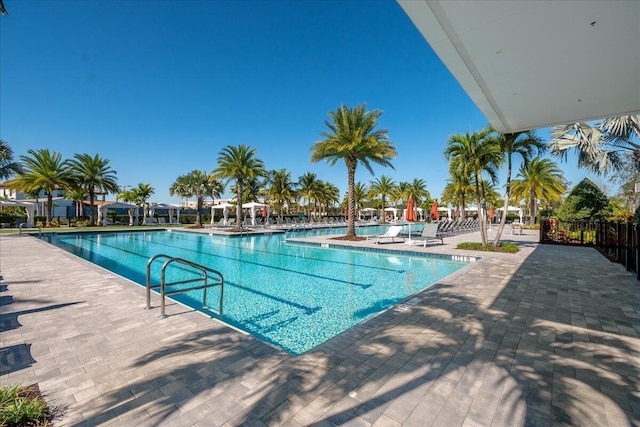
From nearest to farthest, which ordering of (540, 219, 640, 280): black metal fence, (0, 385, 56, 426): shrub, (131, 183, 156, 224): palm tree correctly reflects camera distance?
(0, 385, 56, 426): shrub
(540, 219, 640, 280): black metal fence
(131, 183, 156, 224): palm tree

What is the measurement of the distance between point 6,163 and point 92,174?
752 cm

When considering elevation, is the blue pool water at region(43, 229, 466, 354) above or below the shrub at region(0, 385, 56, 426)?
below

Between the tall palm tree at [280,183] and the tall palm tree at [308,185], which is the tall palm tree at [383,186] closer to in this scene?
the tall palm tree at [308,185]

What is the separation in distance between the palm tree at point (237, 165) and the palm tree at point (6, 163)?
46.5 feet

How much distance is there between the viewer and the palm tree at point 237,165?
22.6m

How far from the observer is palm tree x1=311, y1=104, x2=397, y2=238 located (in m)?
16.1

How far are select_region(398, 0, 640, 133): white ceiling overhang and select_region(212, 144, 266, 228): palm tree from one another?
19.5 meters

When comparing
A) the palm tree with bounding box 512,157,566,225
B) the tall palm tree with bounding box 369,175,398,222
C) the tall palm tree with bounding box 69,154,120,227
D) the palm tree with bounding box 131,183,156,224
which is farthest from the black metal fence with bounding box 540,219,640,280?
the palm tree with bounding box 131,183,156,224

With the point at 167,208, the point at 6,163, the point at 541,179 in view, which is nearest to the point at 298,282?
the point at 6,163

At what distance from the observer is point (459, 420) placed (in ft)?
6.79

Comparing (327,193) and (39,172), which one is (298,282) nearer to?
(39,172)

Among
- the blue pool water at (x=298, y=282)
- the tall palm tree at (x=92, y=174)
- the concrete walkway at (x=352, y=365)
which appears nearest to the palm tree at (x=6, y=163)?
the tall palm tree at (x=92, y=174)

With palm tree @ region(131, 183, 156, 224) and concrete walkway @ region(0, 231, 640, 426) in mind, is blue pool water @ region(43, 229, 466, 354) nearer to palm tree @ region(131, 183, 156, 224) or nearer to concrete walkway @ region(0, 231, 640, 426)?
concrete walkway @ region(0, 231, 640, 426)

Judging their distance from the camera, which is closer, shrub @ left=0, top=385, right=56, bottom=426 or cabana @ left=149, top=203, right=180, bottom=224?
shrub @ left=0, top=385, right=56, bottom=426
